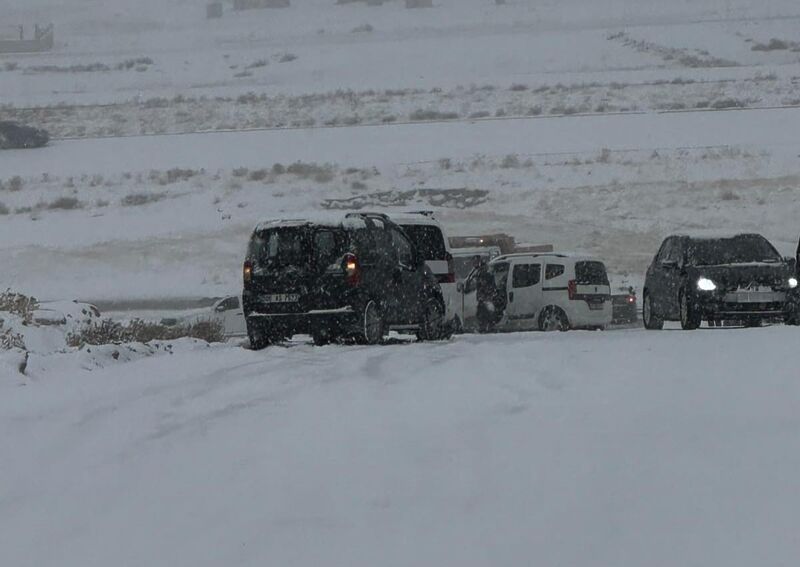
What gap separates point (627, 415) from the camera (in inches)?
390

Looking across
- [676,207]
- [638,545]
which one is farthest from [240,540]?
[676,207]

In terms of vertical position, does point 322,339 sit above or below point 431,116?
below

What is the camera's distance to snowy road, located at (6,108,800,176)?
57.6 meters

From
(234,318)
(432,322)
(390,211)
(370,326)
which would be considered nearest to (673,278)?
(432,322)

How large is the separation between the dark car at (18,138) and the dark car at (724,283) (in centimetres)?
4609

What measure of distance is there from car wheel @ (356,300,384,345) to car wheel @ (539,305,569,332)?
7733 millimetres

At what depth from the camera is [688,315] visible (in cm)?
2148

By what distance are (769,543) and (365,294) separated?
36.9 ft

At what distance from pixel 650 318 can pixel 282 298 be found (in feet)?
27.3

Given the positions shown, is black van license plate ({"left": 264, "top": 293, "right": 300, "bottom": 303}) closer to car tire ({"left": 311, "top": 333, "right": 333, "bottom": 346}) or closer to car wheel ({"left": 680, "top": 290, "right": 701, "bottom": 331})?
car tire ({"left": 311, "top": 333, "right": 333, "bottom": 346})

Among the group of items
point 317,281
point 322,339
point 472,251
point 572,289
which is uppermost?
point 317,281

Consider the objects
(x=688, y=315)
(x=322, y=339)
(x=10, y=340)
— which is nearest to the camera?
(x=10, y=340)

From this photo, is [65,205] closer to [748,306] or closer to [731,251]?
[731,251]

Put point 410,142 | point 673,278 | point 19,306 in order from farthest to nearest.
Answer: point 410,142 < point 673,278 < point 19,306
